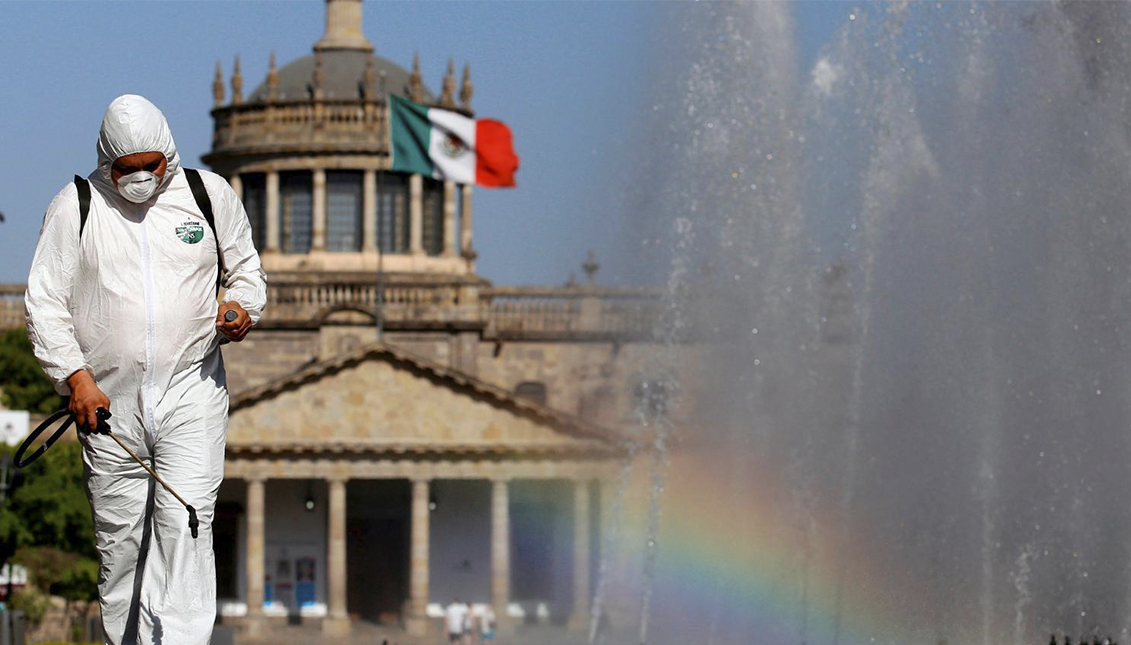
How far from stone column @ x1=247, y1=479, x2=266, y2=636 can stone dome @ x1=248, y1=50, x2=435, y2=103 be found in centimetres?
2036

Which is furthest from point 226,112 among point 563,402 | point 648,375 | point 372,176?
point 648,375

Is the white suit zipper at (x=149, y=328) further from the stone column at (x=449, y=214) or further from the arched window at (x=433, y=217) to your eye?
the stone column at (x=449, y=214)

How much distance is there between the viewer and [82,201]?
7043mm

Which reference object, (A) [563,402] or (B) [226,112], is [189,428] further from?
(B) [226,112]

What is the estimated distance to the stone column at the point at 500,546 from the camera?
73875 millimetres

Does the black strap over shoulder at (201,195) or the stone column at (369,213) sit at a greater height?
the stone column at (369,213)

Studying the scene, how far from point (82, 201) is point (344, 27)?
296 feet

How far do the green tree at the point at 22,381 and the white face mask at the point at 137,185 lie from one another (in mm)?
68869

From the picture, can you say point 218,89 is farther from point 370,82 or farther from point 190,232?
point 190,232

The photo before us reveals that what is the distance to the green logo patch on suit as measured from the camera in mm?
7105

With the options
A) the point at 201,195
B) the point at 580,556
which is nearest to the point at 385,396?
the point at 580,556

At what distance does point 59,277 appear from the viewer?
6.98 m

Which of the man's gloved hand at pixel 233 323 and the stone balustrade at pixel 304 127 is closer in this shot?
the man's gloved hand at pixel 233 323

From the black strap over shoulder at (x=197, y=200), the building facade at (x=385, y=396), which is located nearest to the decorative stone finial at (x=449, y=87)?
the building facade at (x=385, y=396)
